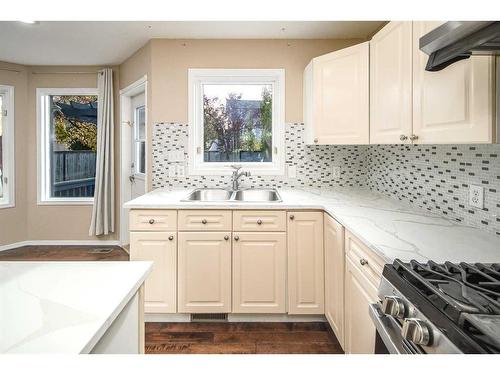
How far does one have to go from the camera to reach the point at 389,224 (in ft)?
5.63

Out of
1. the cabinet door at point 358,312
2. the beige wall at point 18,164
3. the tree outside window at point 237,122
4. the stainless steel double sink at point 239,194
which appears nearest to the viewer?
the cabinet door at point 358,312

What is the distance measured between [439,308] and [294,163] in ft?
8.18

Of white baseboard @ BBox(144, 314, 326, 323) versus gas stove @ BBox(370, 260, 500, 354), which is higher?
gas stove @ BBox(370, 260, 500, 354)

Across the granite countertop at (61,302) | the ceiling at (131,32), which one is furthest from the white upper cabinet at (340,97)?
the granite countertop at (61,302)

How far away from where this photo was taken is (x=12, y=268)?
3.08 ft

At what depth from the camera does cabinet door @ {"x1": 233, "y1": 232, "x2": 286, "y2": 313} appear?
241 cm

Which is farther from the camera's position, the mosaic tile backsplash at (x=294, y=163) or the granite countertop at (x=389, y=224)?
the mosaic tile backsplash at (x=294, y=163)

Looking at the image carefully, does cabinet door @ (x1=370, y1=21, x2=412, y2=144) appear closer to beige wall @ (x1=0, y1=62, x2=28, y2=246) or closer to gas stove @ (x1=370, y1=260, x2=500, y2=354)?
gas stove @ (x1=370, y1=260, x2=500, y2=354)

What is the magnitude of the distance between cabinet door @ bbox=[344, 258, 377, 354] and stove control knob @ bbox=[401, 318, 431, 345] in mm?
597

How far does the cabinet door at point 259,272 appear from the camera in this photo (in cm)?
241

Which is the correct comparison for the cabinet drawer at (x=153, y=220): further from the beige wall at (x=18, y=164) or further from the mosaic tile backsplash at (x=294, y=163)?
the beige wall at (x=18, y=164)

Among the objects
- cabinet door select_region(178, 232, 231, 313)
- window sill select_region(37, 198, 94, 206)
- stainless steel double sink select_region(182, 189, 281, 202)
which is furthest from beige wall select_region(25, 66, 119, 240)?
cabinet door select_region(178, 232, 231, 313)

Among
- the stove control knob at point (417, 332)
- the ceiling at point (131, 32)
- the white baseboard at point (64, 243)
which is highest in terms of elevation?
the ceiling at point (131, 32)

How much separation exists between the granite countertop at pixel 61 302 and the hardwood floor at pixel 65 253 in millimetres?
3171
